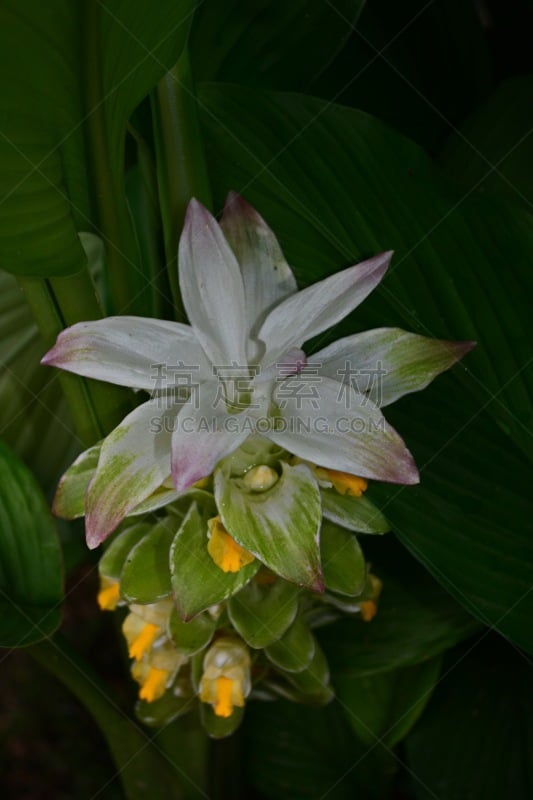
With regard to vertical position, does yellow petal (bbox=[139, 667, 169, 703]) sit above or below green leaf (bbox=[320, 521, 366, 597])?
below

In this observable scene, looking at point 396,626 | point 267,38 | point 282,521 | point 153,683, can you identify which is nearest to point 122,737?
point 153,683

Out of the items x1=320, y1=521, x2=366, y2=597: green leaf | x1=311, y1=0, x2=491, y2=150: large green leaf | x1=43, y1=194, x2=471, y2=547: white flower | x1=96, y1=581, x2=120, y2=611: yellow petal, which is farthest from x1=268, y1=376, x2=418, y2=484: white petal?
x1=311, y1=0, x2=491, y2=150: large green leaf

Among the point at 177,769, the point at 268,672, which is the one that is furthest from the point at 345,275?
the point at 177,769

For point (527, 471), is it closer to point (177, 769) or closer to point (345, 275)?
point (345, 275)

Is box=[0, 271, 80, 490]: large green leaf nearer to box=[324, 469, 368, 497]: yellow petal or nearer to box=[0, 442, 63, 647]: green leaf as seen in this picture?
box=[0, 442, 63, 647]: green leaf

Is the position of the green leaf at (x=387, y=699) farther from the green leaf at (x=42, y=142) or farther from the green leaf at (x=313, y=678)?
the green leaf at (x=42, y=142)

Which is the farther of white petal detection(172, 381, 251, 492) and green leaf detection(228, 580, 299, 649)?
green leaf detection(228, 580, 299, 649)

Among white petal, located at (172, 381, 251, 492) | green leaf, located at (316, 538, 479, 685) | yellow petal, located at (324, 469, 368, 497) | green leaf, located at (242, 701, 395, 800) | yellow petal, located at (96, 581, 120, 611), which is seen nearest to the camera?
white petal, located at (172, 381, 251, 492)
